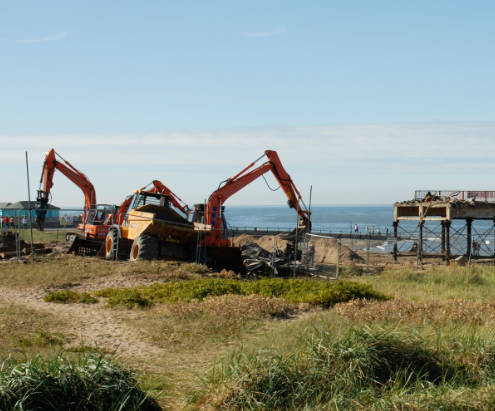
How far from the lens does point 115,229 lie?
981 inches

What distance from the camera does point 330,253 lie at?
38156mm

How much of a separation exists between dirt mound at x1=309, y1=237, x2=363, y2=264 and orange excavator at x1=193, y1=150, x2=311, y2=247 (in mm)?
7340

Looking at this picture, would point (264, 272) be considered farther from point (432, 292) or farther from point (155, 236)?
point (432, 292)

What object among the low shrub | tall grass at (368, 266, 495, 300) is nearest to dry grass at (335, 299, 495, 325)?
tall grass at (368, 266, 495, 300)

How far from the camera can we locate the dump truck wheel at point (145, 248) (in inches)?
870

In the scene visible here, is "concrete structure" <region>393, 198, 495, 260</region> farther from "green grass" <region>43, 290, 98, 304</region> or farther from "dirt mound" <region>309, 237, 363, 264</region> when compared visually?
"green grass" <region>43, 290, 98, 304</region>

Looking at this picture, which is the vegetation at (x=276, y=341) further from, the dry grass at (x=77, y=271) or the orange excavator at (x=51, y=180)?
the orange excavator at (x=51, y=180)

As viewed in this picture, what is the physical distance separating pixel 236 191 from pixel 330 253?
13330 millimetres

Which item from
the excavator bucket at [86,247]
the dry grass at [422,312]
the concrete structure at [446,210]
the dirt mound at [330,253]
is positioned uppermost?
the concrete structure at [446,210]

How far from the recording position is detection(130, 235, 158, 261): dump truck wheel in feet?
72.5

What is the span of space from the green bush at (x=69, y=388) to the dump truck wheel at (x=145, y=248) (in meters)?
15.3

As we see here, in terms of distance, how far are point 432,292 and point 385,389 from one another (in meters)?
10.4

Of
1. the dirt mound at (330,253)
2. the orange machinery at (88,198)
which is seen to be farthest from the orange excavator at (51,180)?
the dirt mound at (330,253)

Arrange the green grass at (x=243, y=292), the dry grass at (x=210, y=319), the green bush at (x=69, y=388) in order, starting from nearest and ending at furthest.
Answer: the green bush at (x=69, y=388)
the dry grass at (x=210, y=319)
the green grass at (x=243, y=292)
